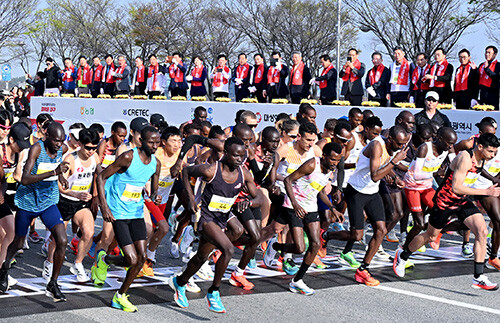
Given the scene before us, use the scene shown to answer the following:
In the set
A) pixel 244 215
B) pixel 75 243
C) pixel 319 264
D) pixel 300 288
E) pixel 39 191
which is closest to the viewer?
pixel 39 191

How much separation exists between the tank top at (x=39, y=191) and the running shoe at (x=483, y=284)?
4.76m

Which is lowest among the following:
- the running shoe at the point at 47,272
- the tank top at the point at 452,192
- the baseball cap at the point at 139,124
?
the running shoe at the point at 47,272

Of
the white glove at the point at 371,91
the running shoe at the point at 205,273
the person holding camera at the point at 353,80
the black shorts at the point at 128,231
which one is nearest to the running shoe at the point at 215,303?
the black shorts at the point at 128,231

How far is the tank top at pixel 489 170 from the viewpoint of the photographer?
9.26 metres

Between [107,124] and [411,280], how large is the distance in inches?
553

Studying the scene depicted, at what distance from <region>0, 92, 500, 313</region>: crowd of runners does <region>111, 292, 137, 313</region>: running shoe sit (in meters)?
0.01

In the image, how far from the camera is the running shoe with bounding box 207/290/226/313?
709cm

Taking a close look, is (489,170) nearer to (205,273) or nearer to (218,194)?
(205,273)

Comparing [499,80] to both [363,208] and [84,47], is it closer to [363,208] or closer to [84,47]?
[363,208]

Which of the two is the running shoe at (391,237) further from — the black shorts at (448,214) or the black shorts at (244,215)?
the black shorts at (244,215)

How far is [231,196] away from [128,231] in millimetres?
1079

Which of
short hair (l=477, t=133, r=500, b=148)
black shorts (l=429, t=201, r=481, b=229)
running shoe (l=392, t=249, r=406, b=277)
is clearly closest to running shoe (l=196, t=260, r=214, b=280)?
running shoe (l=392, t=249, r=406, b=277)

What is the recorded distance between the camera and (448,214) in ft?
28.3

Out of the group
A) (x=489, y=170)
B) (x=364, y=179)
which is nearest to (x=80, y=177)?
(x=364, y=179)
